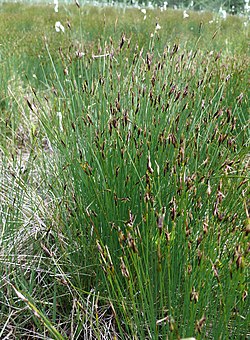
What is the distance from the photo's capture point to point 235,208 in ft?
4.96

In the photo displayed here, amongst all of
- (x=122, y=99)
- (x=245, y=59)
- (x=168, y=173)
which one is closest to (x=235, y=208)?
(x=168, y=173)

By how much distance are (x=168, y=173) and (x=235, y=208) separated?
271 mm

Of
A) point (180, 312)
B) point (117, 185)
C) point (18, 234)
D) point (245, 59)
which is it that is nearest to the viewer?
point (180, 312)

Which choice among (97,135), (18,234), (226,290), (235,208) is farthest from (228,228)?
(18,234)

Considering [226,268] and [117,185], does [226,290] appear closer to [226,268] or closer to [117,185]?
[226,268]

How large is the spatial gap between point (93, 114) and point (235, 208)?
0.80 m

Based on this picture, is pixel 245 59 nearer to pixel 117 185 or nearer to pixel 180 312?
pixel 117 185

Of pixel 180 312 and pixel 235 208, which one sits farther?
pixel 235 208

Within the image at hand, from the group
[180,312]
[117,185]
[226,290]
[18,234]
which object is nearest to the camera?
[226,290]

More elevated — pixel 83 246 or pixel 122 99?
pixel 122 99

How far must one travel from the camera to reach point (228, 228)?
141 cm

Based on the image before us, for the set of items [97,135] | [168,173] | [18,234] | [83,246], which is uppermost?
[97,135]

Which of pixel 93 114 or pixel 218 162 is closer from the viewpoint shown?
pixel 218 162

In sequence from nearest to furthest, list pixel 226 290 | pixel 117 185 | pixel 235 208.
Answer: pixel 226 290 < pixel 235 208 < pixel 117 185
